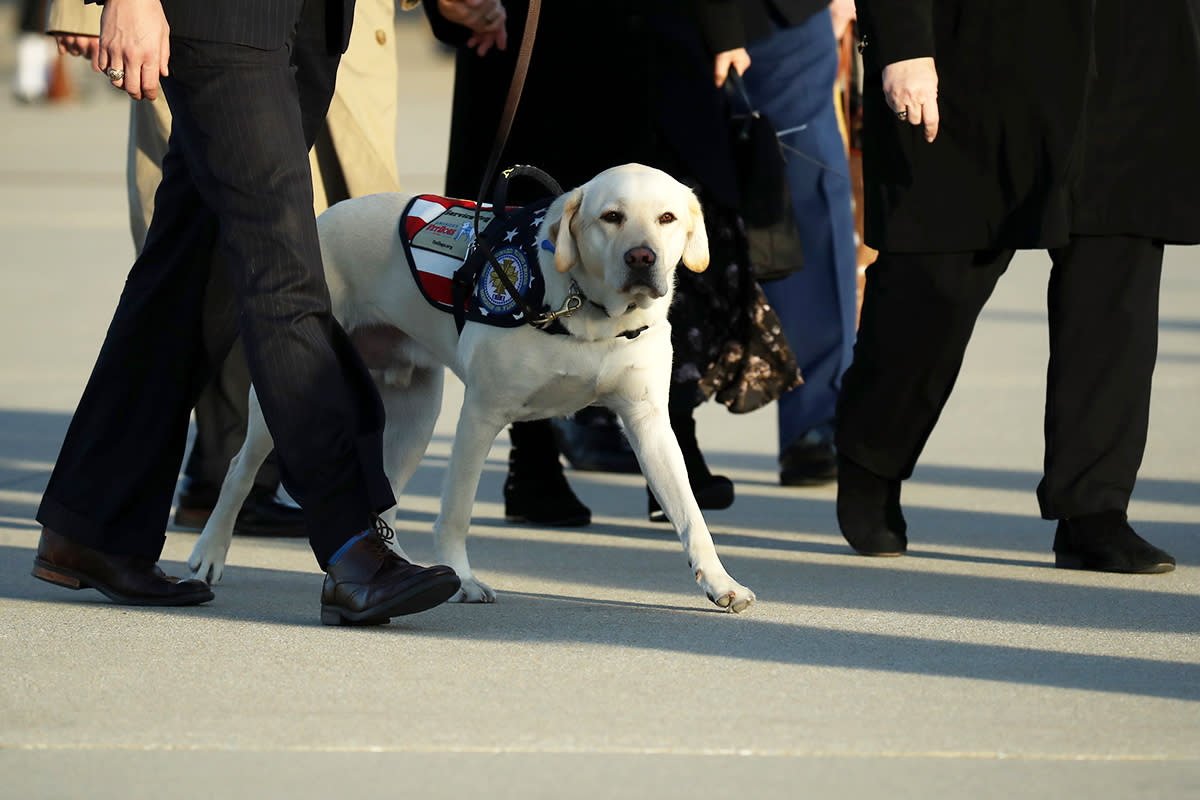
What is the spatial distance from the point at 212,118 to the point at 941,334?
1916 mm

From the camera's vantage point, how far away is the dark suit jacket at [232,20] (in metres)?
3.50

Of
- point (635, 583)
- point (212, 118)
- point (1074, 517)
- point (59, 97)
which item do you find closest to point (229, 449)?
point (635, 583)

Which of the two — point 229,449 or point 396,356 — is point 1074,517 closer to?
point 396,356

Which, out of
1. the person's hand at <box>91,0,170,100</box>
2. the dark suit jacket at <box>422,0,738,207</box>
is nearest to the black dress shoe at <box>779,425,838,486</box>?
the dark suit jacket at <box>422,0,738,207</box>

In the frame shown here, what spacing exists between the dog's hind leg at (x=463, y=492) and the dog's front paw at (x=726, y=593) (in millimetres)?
517

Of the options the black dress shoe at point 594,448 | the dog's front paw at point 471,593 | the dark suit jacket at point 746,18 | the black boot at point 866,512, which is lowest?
the black dress shoe at point 594,448

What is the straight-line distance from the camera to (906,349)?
4500 mm

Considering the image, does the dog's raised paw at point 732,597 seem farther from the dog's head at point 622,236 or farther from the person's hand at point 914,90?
the person's hand at point 914,90

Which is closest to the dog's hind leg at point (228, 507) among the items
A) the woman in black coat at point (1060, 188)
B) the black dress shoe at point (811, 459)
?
the woman in black coat at point (1060, 188)

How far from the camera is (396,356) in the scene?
14.9 ft

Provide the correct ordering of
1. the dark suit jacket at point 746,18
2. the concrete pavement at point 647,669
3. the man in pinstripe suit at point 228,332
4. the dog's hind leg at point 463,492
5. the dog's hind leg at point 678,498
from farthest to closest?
the dark suit jacket at point 746,18 → the dog's hind leg at point 463,492 → the dog's hind leg at point 678,498 → the man in pinstripe suit at point 228,332 → the concrete pavement at point 647,669

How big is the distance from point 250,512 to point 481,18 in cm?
149

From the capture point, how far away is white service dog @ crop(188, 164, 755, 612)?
12.8 feet

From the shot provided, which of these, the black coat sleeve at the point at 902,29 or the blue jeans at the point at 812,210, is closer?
the black coat sleeve at the point at 902,29
